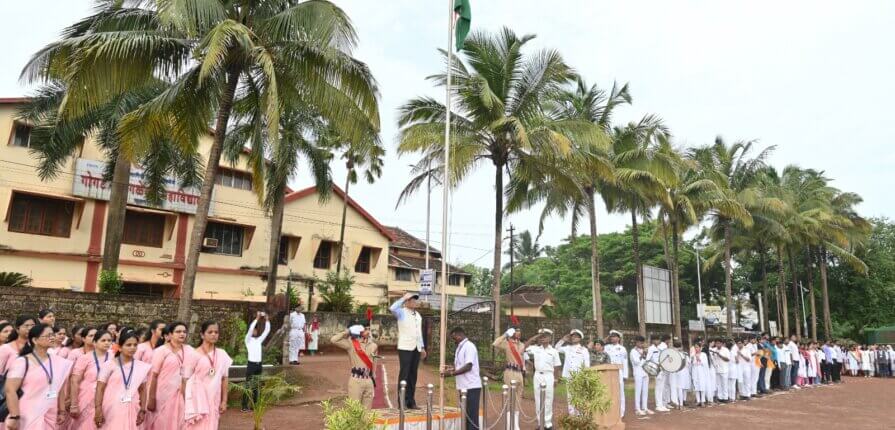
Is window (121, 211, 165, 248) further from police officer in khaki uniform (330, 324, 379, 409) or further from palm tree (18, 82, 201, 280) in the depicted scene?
police officer in khaki uniform (330, 324, 379, 409)

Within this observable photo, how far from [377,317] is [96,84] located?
49.8ft

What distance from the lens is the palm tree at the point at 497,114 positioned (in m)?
15.7

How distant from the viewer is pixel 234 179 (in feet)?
89.6

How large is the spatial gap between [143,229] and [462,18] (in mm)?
18894

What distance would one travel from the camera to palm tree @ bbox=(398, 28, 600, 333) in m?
15.7

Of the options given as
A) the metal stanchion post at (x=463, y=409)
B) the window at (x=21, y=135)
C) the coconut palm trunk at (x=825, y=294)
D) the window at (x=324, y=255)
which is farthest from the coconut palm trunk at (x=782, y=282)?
the window at (x=21, y=135)

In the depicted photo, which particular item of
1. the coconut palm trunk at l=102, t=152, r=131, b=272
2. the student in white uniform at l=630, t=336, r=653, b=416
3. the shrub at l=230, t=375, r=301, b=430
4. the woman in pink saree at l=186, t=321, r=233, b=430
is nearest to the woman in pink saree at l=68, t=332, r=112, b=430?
the woman in pink saree at l=186, t=321, r=233, b=430

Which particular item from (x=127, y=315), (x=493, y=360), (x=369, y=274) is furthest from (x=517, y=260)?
(x=127, y=315)

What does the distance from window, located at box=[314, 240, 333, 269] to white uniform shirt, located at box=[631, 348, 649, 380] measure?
19.5 meters

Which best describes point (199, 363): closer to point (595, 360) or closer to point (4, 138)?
point (595, 360)

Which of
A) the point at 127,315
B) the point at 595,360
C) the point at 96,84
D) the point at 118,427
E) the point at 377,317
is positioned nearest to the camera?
the point at 118,427

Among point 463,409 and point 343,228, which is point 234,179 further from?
point 463,409

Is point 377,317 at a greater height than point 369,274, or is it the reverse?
point 369,274

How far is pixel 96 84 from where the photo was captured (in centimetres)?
1042
